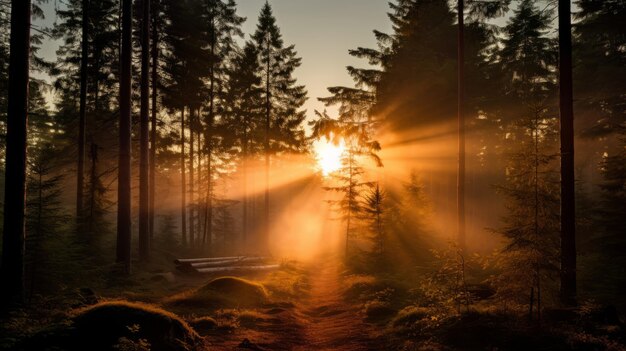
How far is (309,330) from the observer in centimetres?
1112

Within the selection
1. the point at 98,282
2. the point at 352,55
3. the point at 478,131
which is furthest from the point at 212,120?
the point at 478,131

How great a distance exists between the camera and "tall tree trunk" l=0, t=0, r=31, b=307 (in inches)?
375

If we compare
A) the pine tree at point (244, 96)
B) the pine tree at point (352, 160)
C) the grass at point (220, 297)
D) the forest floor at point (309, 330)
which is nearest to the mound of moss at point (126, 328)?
the forest floor at point (309, 330)

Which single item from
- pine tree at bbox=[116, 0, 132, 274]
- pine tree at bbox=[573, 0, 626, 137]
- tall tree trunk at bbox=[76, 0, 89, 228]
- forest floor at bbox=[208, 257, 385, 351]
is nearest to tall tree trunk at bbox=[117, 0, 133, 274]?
pine tree at bbox=[116, 0, 132, 274]

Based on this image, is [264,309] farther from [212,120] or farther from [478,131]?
[478,131]

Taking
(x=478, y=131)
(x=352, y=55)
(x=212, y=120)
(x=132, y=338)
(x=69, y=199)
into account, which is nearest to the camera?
(x=132, y=338)

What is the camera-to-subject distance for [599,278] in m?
15.6

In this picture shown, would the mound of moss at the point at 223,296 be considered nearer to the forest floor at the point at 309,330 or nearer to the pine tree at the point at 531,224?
the forest floor at the point at 309,330

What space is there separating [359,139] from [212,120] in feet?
43.4

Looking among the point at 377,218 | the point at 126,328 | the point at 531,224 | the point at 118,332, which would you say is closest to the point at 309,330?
the point at 126,328

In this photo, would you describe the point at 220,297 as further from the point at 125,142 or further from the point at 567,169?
the point at 567,169

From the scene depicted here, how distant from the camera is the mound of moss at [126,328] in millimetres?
7000

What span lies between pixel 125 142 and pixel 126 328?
1085 cm

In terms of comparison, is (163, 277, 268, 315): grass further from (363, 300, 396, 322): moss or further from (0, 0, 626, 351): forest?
(363, 300, 396, 322): moss
